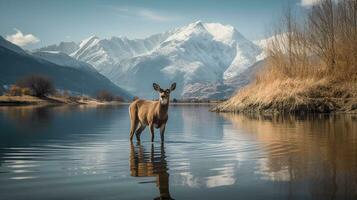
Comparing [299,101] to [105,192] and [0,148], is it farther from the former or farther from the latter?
[105,192]

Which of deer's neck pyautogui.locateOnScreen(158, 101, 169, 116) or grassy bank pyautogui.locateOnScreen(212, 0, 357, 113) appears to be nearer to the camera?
deer's neck pyautogui.locateOnScreen(158, 101, 169, 116)

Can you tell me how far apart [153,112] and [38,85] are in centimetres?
10798

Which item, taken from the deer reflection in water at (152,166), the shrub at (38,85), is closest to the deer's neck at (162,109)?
the deer reflection in water at (152,166)

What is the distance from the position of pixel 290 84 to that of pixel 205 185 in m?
34.2

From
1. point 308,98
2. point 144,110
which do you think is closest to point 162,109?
point 144,110

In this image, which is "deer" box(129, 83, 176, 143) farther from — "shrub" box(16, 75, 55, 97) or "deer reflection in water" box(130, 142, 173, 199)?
"shrub" box(16, 75, 55, 97)

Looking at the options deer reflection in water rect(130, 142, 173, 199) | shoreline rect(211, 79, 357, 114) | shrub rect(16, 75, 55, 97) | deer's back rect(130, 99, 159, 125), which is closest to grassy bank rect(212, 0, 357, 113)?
shoreline rect(211, 79, 357, 114)

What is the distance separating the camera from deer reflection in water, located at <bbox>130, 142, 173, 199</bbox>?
7969mm

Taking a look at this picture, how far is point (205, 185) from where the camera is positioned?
793 cm

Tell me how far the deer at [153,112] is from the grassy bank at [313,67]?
24.8 m

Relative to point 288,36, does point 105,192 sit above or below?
below

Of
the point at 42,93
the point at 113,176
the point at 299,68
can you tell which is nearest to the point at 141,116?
the point at 113,176

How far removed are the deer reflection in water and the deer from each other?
220 cm

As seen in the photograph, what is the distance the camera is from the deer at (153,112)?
16312 millimetres
